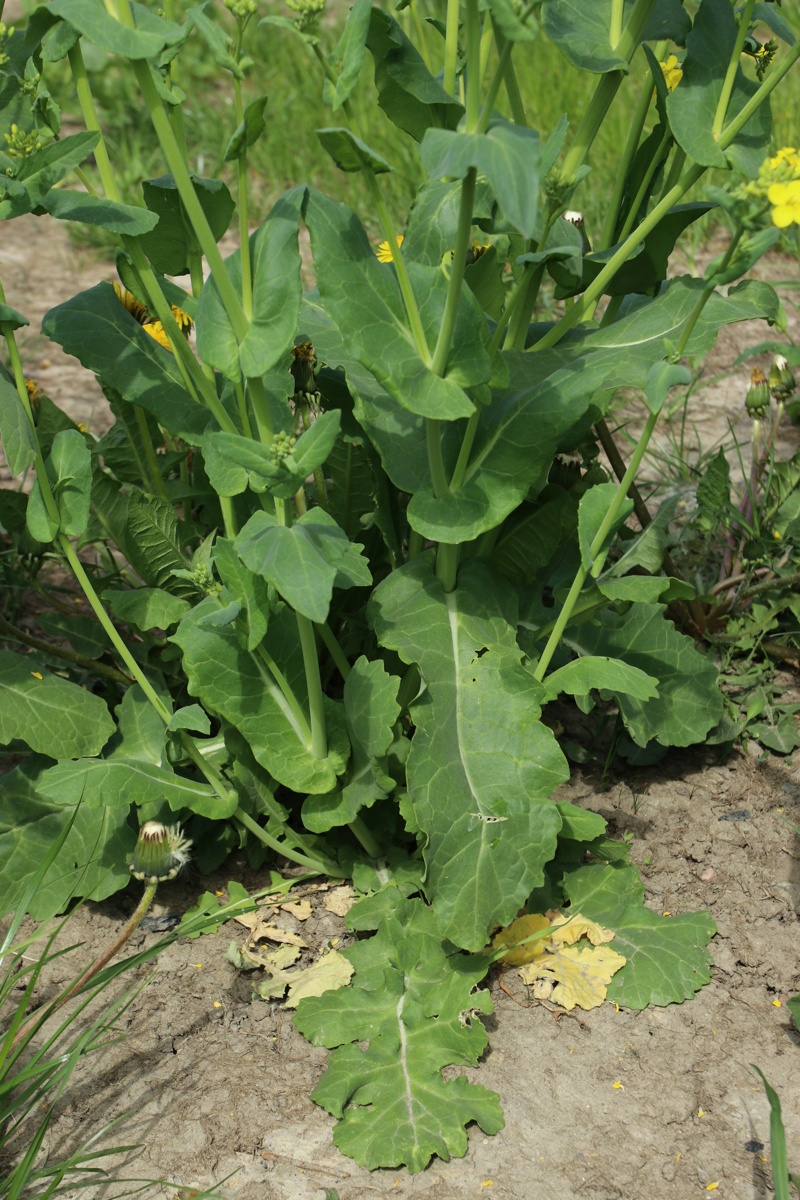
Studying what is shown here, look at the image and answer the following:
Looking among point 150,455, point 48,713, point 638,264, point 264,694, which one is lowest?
point 48,713

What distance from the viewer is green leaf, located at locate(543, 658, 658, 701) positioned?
190cm

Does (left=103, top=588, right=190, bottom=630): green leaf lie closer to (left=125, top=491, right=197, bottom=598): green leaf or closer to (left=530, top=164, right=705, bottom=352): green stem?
(left=125, top=491, right=197, bottom=598): green leaf

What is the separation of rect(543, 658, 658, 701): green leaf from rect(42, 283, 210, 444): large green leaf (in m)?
0.78

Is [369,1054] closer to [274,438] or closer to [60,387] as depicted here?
[274,438]

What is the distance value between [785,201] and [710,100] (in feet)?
1.82

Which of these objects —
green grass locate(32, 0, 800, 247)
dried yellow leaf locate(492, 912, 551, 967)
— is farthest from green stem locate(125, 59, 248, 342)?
green grass locate(32, 0, 800, 247)

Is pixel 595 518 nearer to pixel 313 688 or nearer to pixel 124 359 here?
pixel 313 688

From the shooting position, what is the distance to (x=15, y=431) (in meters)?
1.81

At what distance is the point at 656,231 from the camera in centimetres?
207

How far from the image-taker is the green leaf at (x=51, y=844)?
2119 mm

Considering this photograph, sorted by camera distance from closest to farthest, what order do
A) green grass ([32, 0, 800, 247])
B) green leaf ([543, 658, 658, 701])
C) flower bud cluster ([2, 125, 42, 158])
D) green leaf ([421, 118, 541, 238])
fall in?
1. green leaf ([421, 118, 541, 238])
2. flower bud cluster ([2, 125, 42, 158])
3. green leaf ([543, 658, 658, 701])
4. green grass ([32, 0, 800, 247])

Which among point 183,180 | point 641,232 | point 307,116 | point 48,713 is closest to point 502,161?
point 183,180

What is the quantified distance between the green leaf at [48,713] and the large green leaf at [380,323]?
2.99 feet

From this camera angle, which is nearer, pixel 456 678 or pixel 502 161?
pixel 502 161
